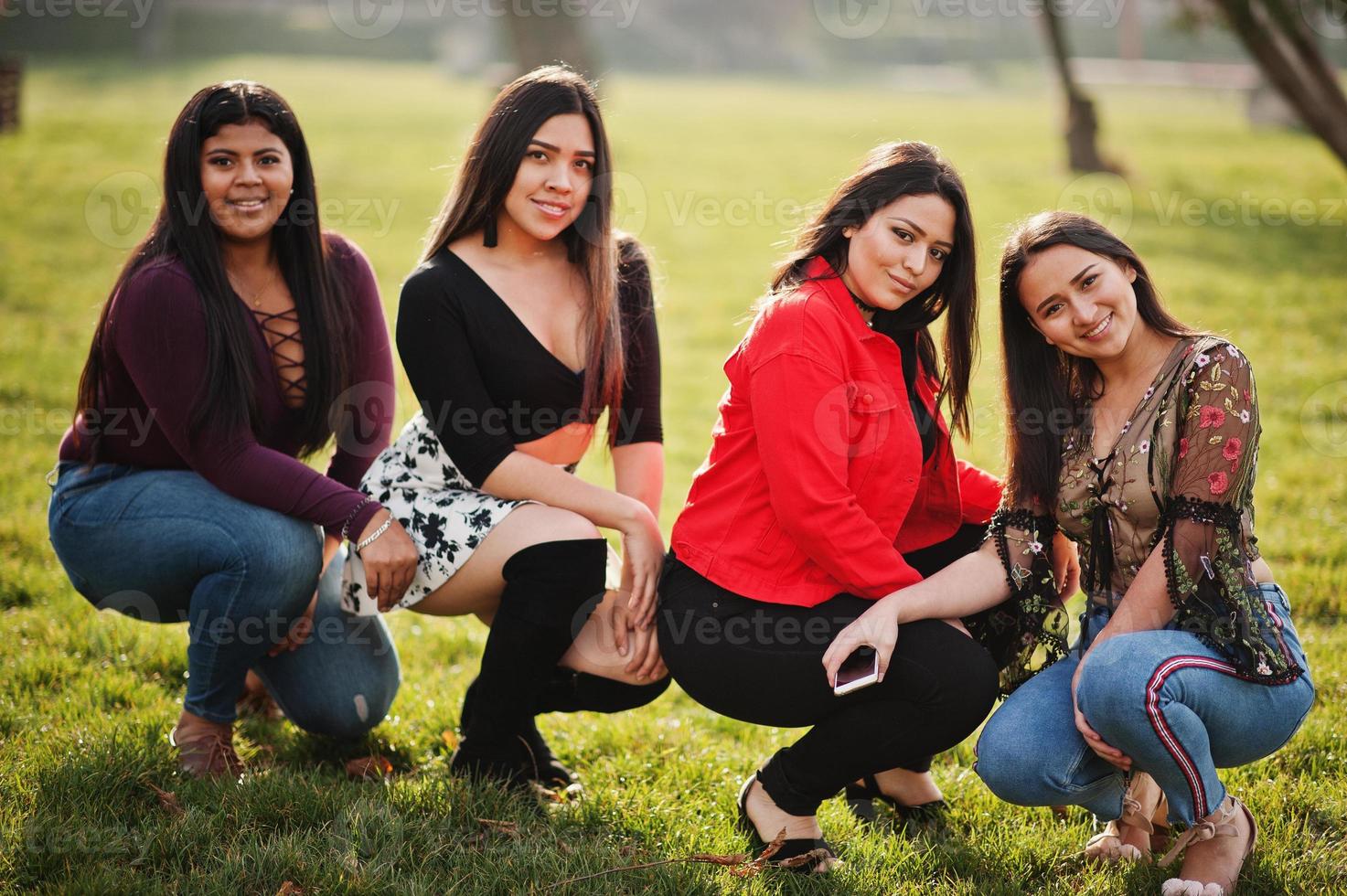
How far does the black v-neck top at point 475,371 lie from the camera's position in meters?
2.81

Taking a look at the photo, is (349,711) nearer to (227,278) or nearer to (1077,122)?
(227,278)

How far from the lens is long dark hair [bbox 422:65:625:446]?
291 centimetres

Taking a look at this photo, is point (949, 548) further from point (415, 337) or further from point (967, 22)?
point (967, 22)

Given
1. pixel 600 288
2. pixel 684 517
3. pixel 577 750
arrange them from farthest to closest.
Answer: pixel 577 750, pixel 600 288, pixel 684 517

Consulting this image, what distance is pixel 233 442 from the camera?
289 centimetres

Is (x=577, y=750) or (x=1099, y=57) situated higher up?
(x=1099, y=57)

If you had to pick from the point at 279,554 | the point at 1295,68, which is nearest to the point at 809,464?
the point at 279,554

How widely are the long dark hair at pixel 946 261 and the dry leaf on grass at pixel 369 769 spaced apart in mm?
1500

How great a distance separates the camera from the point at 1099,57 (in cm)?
4372

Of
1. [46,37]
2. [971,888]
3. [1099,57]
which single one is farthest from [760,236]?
[1099,57]

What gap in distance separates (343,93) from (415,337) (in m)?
19.8

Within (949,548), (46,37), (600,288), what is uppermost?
(46,37)

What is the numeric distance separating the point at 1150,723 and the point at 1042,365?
81cm

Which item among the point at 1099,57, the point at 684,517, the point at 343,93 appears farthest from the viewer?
the point at 1099,57
